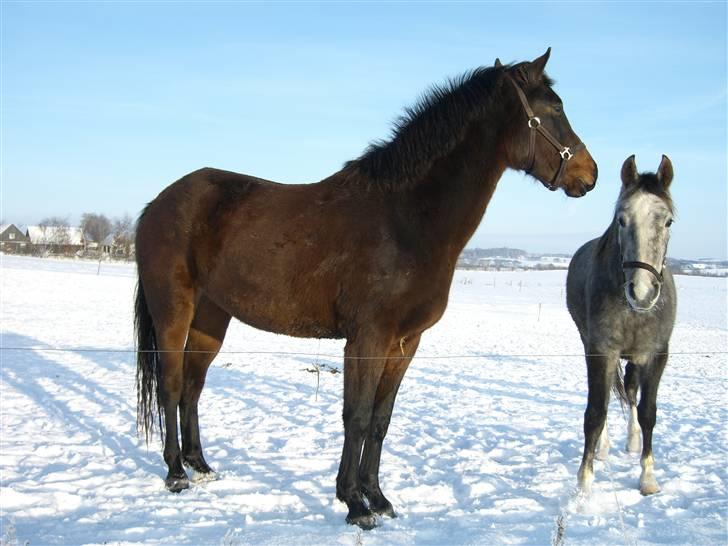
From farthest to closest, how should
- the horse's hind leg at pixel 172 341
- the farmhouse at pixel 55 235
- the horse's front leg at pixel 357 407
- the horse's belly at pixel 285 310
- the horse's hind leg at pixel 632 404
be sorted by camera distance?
the farmhouse at pixel 55 235
the horse's hind leg at pixel 632 404
the horse's hind leg at pixel 172 341
the horse's belly at pixel 285 310
the horse's front leg at pixel 357 407

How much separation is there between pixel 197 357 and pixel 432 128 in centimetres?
273

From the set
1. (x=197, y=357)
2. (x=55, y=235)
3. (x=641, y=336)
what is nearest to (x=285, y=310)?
(x=197, y=357)

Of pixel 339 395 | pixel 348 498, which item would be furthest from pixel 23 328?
pixel 348 498

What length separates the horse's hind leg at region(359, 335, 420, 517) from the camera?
3893 millimetres

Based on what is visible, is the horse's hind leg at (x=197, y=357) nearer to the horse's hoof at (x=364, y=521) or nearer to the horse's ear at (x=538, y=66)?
the horse's hoof at (x=364, y=521)

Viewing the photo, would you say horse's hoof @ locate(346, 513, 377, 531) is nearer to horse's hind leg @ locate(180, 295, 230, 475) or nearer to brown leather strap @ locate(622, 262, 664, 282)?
horse's hind leg @ locate(180, 295, 230, 475)

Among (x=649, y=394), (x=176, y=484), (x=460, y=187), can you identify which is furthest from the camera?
(x=649, y=394)

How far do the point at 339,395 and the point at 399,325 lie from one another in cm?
391

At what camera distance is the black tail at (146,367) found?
4641 millimetres

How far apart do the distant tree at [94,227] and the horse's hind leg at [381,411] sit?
7479 centimetres

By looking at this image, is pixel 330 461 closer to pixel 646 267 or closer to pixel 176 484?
pixel 176 484

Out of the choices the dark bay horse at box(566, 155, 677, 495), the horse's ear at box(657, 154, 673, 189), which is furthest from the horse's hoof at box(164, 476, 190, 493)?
the horse's ear at box(657, 154, 673, 189)

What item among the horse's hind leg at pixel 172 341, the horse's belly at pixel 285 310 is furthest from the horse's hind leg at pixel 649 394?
the horse's hind leg at pixel 172 341

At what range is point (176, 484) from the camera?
4.04 m
